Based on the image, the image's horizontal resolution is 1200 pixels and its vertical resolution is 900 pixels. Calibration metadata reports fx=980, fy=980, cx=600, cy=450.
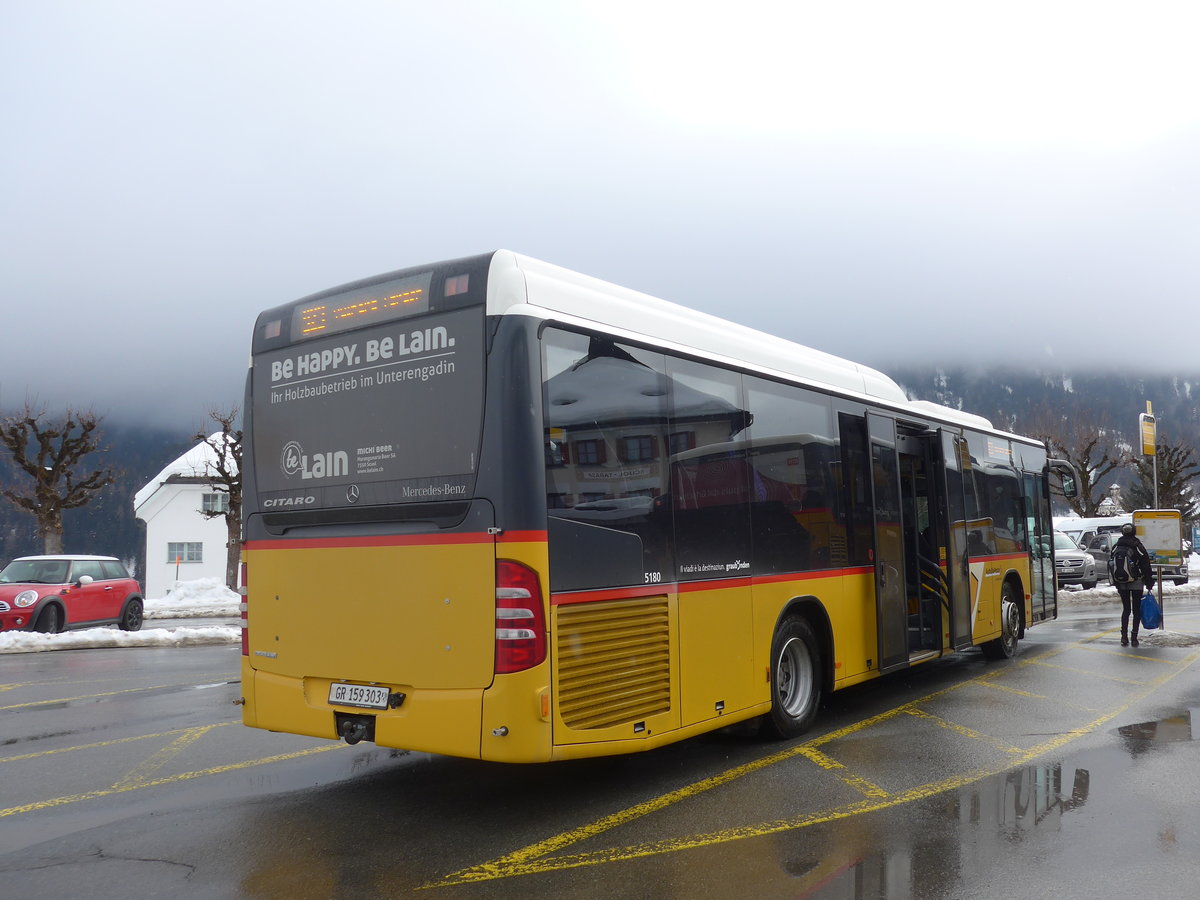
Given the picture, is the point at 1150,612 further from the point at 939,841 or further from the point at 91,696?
the point at 91,696

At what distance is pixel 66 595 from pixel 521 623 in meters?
16.7

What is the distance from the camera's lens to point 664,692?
6137 mm

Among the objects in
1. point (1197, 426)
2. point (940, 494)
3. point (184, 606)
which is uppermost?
point (1197, 426)

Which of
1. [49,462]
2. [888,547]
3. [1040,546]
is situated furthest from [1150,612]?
[49,462]

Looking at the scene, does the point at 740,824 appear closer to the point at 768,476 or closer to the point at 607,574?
the point at 607,574

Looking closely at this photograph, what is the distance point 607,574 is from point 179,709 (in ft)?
20.6

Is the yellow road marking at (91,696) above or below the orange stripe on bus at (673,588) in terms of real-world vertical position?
below

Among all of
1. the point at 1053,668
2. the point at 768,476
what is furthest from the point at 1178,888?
the point at 1053,668

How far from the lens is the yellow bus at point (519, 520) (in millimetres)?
5477

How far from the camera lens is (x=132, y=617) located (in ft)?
68.2

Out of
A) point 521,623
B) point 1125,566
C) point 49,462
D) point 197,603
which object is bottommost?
point 197,603

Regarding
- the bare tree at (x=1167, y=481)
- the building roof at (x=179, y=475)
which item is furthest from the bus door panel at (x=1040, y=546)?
the building roof at (x=179, y=475)

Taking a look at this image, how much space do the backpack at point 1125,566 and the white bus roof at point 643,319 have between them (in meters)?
6.88

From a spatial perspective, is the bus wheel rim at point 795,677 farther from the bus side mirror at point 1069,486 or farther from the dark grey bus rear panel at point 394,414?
the bus side mirror at point 1069,486
